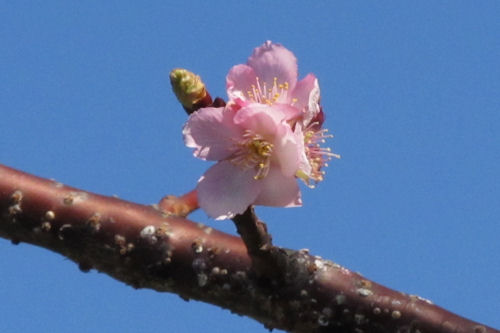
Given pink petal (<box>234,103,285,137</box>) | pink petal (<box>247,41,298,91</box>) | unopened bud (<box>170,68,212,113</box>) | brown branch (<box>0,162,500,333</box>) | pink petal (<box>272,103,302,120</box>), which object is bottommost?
brown branch (<box>0,162,500,333</box>)

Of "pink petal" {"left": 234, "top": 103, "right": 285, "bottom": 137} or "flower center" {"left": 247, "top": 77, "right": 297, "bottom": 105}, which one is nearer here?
"pink petal" {"left": 234, "top": 103, "right": 285, "bottom": 137}

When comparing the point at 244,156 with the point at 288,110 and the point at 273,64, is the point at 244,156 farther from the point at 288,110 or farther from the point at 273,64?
the point at 273,64

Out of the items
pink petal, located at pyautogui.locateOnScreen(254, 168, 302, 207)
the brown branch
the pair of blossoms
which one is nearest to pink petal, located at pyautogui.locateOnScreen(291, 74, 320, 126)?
the pair of blossoms

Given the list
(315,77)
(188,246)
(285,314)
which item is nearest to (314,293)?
(285,314)

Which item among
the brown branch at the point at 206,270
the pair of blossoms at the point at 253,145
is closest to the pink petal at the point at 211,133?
the pair of blossoms at the point at 253,145

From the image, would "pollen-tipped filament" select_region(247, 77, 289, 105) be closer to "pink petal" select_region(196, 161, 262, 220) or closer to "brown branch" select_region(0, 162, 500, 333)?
"pink petal" select_region(196, 161, 262, 220)

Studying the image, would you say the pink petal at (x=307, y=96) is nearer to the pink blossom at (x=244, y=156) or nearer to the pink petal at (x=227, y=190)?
the pink blossom at (x=244, y=156)
